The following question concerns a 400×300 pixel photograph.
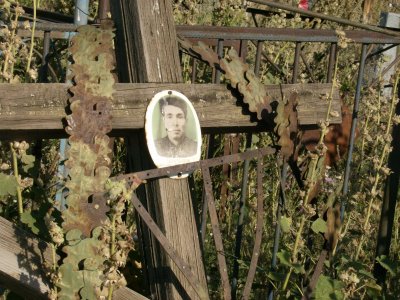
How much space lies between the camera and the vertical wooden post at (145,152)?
8.75ft

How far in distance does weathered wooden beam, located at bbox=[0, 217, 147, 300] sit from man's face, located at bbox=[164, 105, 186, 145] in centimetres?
46

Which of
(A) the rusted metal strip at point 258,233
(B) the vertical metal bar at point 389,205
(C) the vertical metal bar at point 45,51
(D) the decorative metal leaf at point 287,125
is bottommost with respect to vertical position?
(B) the vertical metal bar at point 389,205

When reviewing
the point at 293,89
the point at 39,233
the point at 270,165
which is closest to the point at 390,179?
the point at 270,165

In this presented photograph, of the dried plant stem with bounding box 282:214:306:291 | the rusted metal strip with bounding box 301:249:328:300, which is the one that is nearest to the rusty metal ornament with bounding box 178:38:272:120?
the dried plant stem with bounding box 282:214:306:291

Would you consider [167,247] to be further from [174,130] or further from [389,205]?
[389,205]

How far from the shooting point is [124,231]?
2.23 meters

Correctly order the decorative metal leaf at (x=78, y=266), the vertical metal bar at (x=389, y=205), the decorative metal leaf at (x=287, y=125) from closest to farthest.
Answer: the decorative metal leaf at (x=78, y=266) < the decorative metal leaf at (x=287, y=125) < the vertical metal bar at (x=389, y=205)

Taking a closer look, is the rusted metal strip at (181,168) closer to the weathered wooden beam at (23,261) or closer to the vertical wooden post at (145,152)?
the vertical wooden post at (145,152)

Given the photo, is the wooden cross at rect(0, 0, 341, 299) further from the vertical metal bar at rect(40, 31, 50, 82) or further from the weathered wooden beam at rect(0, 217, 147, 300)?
the vertical metal bar at rect(40, 31, 50, 82)

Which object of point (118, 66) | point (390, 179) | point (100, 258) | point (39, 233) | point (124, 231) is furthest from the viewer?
point (390, 179)

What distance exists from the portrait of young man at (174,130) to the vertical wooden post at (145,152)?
6 cm

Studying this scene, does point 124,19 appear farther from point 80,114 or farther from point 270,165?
point 270,165

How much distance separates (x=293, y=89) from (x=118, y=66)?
0.55 meters

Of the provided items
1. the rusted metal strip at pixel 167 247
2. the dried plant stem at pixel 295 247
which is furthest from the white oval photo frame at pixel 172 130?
the dried plant stem at pixel 295 247
